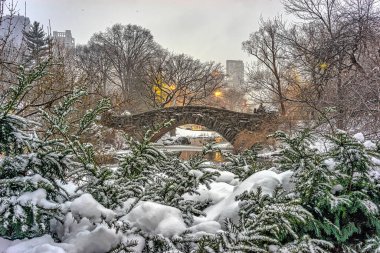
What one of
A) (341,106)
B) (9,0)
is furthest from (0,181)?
(341,106)

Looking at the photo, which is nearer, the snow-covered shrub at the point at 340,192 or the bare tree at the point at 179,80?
the snow-covered shrub at the point at 340,192

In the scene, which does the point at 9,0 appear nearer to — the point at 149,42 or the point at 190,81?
the point at 190,81

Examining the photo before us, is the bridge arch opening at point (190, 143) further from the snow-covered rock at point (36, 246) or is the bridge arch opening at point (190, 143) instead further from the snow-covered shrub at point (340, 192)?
the snow-covered rock at point (36, 246)

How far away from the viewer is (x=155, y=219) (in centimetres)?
178

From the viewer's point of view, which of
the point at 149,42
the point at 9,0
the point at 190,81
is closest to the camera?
the point at 9,0

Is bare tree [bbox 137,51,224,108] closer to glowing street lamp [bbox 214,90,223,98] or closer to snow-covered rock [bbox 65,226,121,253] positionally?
glowing street lamp [bbox 214,90,223,98]

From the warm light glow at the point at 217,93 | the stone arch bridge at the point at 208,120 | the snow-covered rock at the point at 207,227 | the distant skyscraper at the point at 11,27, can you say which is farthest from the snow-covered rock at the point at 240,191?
the warm light glow at the point at 217,93

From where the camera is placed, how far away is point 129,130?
19.7 meters

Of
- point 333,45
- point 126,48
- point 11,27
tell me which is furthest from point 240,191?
point 126,48

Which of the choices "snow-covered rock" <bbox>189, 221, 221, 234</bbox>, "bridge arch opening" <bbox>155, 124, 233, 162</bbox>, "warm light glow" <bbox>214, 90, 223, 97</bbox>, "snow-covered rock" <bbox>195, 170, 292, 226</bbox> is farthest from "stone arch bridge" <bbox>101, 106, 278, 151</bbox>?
"warm light glow" <bbox>214, 90, 223, 97</bbox>

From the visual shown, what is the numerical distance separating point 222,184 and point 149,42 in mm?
34883

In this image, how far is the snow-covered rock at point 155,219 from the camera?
175 centimetres

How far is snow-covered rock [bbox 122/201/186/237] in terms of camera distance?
1746 millimetres

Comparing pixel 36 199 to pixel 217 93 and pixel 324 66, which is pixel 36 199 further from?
pixel 217 93
